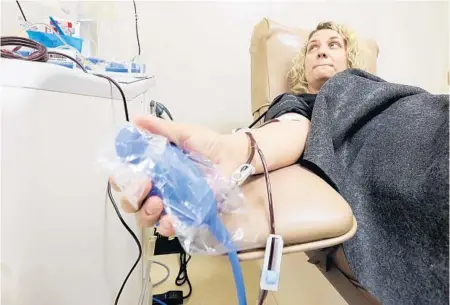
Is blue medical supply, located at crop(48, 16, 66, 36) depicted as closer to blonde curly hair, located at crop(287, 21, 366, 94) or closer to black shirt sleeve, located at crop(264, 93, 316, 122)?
black shirt sleeve, located at crop(264, 93, 316, 122)

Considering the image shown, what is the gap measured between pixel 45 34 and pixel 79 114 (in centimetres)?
34

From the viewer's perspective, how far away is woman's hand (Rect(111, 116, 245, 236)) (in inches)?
14.8

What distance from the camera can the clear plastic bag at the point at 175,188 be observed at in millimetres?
370

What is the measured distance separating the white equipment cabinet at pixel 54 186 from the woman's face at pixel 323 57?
68 cm

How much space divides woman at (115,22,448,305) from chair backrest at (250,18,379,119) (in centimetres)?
44

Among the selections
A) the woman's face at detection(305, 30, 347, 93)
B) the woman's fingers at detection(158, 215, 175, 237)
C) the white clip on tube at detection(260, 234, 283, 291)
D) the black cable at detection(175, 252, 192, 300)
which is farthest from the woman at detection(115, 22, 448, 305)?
the black cable at detection(175, 252, 192, 300)

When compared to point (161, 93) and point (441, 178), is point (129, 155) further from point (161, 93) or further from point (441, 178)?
point (161, 93)

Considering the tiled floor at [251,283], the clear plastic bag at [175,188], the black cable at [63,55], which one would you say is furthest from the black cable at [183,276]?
the clear plastic bag at [175,188]

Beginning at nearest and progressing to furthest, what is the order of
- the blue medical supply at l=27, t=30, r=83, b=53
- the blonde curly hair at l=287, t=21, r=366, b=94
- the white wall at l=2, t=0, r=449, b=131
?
the blue medical supply at l=27, t=30, r=83, b=53 < the blonde curly hair at l=287, t=21, r=366, b=94 < the white wall at l=2, t=0, r=449, b=131

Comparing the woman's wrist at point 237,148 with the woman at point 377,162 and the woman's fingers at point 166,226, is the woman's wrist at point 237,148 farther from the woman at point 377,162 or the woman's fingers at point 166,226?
the woman's fingers at point 166,226

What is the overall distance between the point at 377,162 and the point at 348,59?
26.7 inches

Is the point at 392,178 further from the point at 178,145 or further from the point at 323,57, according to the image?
the point at 323,57

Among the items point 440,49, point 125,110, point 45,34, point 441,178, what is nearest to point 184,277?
point 125,110

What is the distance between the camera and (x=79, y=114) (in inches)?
20.2
